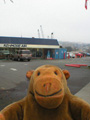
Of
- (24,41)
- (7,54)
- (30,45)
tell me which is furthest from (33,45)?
(7,54)

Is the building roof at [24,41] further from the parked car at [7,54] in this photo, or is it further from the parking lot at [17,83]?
the parking lot at [17,83]

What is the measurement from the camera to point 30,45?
27.1 metres

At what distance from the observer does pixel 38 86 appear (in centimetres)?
171

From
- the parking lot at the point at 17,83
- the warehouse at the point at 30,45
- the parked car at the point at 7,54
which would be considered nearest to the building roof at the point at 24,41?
the warehouse at the point at 30,45

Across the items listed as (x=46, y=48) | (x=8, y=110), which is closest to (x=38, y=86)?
(x=8, y=110)

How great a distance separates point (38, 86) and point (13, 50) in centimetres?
2669

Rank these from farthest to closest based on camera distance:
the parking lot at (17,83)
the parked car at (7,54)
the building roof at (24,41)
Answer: the parked car at (7,54)
the building roof at (24,41)
the parking lot at (17,83)

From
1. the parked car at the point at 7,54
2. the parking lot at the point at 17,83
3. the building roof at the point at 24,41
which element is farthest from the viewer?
the parked car at the point at 7,54

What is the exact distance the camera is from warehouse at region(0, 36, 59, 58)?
25708 millimetres

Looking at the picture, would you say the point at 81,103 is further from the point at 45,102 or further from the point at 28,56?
the point at 28,56

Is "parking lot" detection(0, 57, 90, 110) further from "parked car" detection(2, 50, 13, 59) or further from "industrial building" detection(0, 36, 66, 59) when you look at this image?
"industrial building" detection(0, 36, 66, 59)

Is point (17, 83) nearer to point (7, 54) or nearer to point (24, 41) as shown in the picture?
point (7, 54)

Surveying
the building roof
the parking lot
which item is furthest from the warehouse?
the parking lot

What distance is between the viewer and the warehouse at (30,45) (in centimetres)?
2571
